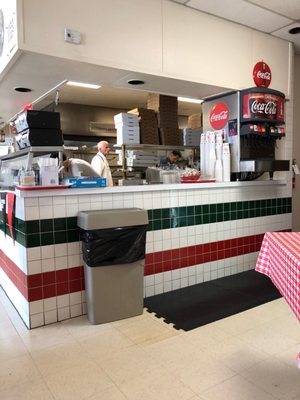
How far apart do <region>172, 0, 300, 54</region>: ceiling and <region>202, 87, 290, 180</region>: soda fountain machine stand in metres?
0.78

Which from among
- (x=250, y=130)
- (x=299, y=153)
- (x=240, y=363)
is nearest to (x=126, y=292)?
(x=240, y=363)

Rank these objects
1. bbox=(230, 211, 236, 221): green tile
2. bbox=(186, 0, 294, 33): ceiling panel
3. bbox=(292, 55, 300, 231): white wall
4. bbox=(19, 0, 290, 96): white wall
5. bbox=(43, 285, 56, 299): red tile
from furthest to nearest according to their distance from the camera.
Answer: bbox=(292, 55, 300, 231): white wall < bbox=(230, 211, 236, 221): green tile < bbox=(186, 0, 294, 33): ceiling panel < bbox=(43, 285, 56, 299): red tile < bbox=(19, 0, 290, 96): white wall

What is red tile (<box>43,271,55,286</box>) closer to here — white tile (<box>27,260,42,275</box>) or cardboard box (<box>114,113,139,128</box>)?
white tile (<box>27,260,42,275</box>)

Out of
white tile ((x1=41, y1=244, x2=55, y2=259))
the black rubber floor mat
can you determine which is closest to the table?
the black rubber floor mat

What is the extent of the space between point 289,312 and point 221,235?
1245mm

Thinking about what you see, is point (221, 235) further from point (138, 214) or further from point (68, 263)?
point (68, 263)

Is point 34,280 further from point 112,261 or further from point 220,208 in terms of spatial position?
point 220,208

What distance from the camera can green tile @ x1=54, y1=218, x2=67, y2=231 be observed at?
3.00 metres

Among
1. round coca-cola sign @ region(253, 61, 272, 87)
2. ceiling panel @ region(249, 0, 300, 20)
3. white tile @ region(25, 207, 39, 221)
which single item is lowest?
white tile @ region(25, 207, 39, 221)

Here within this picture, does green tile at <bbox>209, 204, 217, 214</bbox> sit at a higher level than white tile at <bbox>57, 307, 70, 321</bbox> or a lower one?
higher

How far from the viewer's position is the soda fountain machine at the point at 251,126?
156 inches

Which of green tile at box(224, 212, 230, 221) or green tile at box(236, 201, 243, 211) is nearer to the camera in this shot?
green tile at box(224, 212, 230, 221)

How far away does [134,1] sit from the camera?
312 centimetres

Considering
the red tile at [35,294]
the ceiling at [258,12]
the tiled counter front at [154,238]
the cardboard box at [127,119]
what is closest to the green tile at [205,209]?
the tiled counter front at [154,238]
